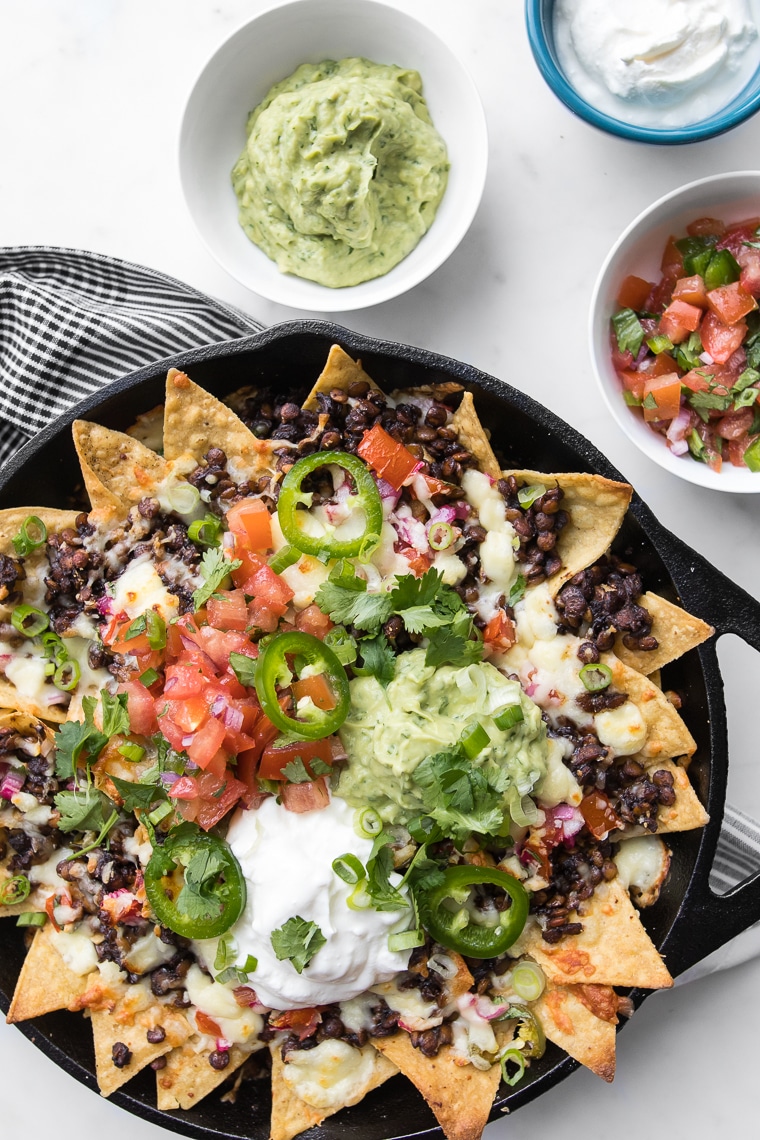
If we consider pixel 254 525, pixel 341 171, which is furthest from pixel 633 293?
pixel 254 525

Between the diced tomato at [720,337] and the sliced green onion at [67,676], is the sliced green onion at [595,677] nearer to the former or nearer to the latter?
the diced tomato at [720,337]

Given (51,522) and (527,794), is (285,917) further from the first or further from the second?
(51,522)

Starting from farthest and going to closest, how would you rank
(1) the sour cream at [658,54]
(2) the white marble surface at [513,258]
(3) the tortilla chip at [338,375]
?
(2) the white marble surface at [513,258] → (1) the sour cream at [658,54] → (3) the tortilla chip at [338,375]

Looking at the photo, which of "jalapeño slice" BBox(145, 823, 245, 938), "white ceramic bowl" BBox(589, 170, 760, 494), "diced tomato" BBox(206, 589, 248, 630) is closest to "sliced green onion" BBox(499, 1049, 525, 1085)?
"jalapeño slice" BBox(145, 823, 245, 938)

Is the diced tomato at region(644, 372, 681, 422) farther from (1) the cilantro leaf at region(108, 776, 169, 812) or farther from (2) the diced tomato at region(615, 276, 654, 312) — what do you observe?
(1) the cilantro leaf at region(108, 776, 169, 812)

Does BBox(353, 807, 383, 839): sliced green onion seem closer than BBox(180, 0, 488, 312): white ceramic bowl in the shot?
Yes

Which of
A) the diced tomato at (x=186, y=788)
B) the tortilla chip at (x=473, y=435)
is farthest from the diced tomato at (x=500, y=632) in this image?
the diced tomato at (x=186, y=788)

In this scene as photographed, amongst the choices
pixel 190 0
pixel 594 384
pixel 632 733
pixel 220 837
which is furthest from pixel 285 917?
pixel 190 0
